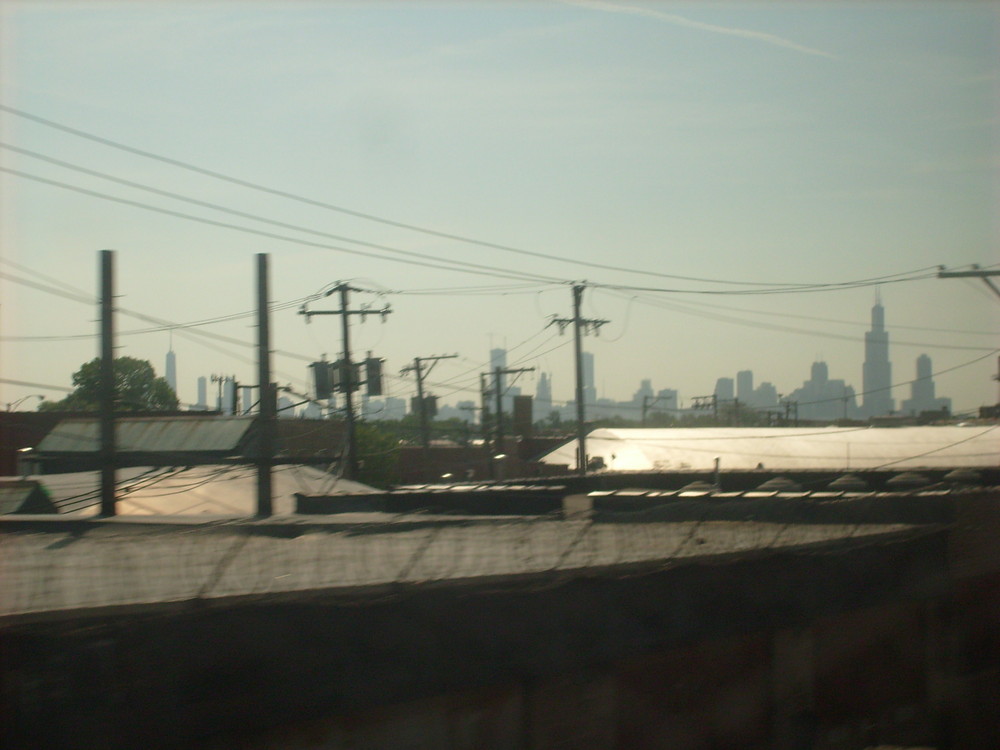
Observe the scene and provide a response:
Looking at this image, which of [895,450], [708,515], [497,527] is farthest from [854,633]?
[895,450]

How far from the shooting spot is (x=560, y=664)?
5574 mm

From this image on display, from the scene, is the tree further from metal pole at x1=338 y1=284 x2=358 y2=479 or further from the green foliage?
the green foliage

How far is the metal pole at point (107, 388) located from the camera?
15.5m

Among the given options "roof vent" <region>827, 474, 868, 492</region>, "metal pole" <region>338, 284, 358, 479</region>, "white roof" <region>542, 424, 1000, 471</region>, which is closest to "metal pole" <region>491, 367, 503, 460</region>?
"white roof" <region>542, 424, 1000, 471</region>

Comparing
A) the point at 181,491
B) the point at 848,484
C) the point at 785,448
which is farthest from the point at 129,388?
the point at 785,448

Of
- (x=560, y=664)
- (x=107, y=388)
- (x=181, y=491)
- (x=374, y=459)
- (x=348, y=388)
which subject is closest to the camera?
(x=560, y=664)

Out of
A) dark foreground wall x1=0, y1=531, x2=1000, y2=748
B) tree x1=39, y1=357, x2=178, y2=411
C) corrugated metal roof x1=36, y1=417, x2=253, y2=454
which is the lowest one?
dark foreground wall x1=0, y1=531, x2=1000, y2=748

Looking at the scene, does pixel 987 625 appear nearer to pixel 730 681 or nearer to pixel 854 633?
pixel 854 633

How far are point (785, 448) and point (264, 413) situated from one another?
38.0 m

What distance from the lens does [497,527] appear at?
6707mm

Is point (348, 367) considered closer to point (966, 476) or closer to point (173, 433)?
point (173, 433)

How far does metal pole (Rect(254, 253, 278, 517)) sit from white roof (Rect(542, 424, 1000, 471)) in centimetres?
2903

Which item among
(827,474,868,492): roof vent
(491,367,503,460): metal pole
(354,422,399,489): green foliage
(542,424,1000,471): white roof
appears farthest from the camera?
(542,424,1000,471): white roof

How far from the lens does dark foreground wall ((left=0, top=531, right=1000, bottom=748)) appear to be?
3646 mm
